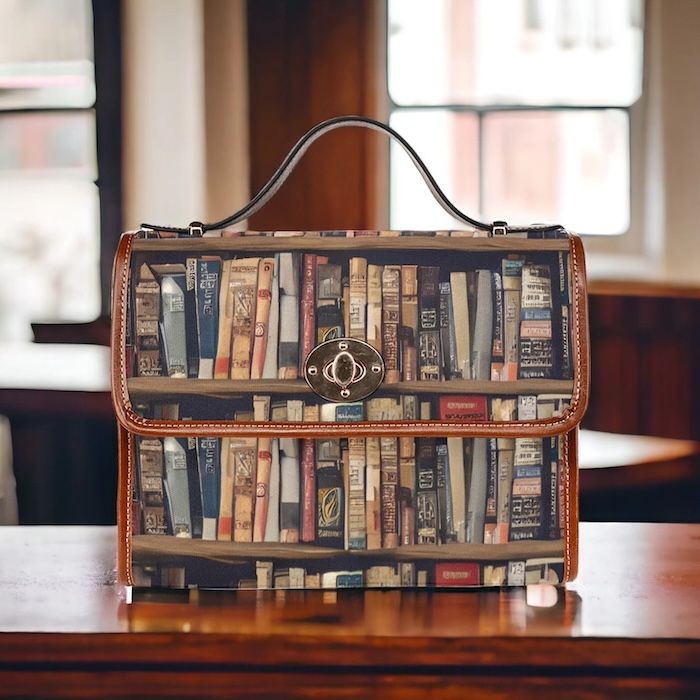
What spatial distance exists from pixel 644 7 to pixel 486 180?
425 mm

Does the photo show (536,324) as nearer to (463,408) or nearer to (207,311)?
(463,408)

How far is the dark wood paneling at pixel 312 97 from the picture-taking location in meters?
1.79

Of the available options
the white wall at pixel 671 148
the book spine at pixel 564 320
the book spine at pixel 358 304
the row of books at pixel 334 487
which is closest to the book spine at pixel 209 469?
the row of books at pixel 334 487

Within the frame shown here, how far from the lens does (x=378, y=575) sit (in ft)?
1.90

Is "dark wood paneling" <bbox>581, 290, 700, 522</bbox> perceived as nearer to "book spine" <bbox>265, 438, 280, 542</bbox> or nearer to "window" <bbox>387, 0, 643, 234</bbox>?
"window" <bbox>387, 0, 643, 234</bbox>

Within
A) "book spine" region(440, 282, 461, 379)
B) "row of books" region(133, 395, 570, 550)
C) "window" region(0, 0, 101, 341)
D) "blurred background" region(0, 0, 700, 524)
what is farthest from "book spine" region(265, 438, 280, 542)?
"window" region(0, 0, 101, 341)

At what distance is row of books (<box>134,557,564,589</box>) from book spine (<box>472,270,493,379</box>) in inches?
4.5

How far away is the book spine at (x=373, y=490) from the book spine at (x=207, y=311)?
Result: 0.33 ft

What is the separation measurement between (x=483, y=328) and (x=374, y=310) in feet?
0.21

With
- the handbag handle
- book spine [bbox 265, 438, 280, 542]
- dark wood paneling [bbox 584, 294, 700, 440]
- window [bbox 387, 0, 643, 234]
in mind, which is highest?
window [bbox 387, 0, 643, 234]

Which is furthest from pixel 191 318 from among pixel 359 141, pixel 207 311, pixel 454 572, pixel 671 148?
pixel 671 148

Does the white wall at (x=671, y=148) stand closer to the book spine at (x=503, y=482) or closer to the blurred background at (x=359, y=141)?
the blurred background at (x=359, y=141)

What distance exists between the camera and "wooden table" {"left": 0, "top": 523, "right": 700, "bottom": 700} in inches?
19.9

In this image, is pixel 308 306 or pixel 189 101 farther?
pixel 189 101
